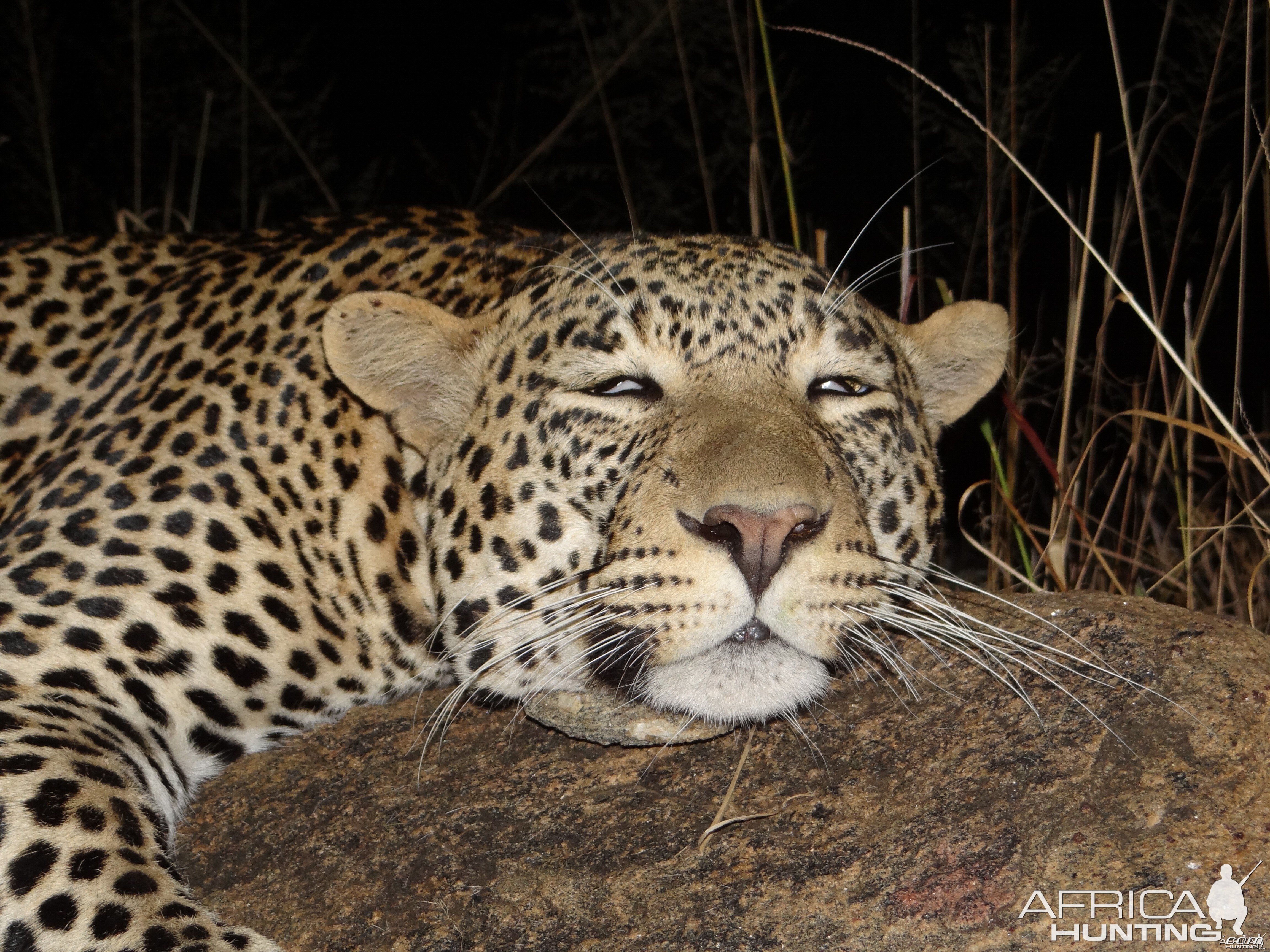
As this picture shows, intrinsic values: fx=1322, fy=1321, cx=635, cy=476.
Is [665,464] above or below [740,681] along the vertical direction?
above

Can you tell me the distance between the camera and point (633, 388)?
4.20 metres

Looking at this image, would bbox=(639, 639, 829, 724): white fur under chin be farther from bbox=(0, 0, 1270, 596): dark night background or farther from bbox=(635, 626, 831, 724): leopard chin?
bbox=(0, 0, 1270, 596): dark night background

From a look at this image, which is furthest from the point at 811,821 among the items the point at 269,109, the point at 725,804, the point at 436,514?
the point at 269,109

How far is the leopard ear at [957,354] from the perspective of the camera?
4.85m

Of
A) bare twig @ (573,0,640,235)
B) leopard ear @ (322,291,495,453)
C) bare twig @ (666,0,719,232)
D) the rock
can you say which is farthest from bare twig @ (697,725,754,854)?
bare twig @ (666,0,719,232)

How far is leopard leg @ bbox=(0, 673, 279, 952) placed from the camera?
131 inches

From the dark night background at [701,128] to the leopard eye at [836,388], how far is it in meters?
1.63

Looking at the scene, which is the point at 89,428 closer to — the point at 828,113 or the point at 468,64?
the point at 828,113

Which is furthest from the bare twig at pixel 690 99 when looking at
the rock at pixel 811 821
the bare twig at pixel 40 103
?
the bare twig at pixel 40 103

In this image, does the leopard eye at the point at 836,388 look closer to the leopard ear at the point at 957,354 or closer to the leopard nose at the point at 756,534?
the leopard ear at the point at 957,354

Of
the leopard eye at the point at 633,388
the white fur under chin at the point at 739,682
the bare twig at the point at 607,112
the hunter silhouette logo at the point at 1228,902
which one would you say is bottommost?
the hunter silhouette logo at the point at 1228,902

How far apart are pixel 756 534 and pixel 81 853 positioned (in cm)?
195

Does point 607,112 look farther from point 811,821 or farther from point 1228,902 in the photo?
point 1228,902

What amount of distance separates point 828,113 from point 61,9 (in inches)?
330
